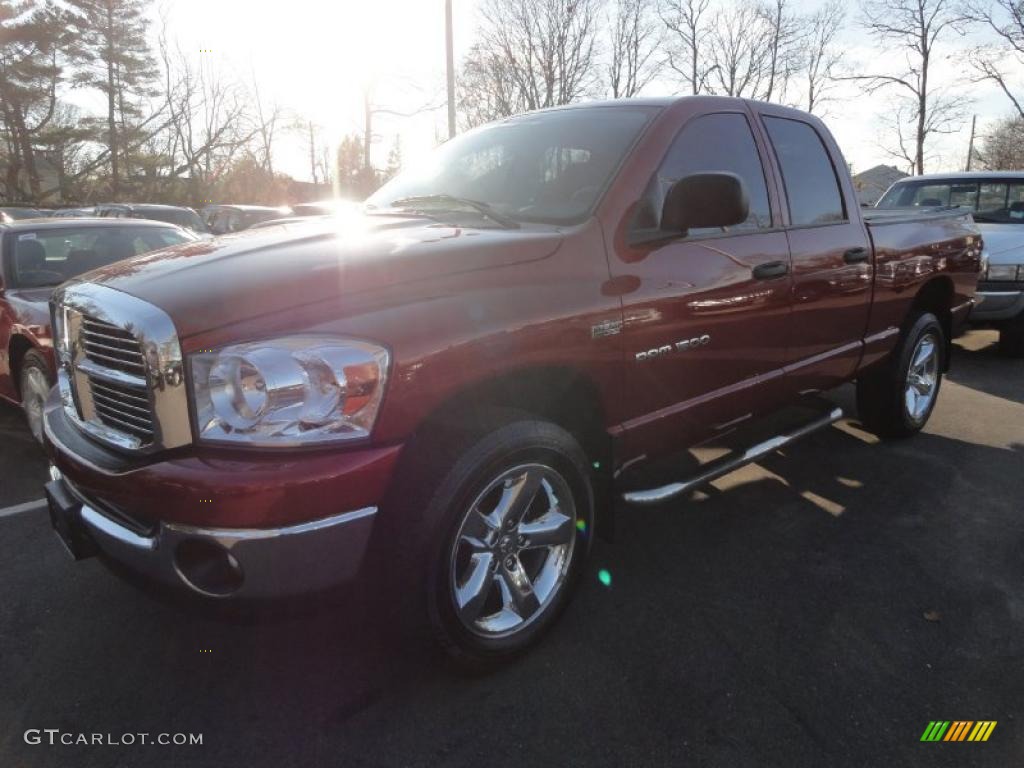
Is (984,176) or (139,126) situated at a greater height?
(139,126)

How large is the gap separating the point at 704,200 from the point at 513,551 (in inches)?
56.6

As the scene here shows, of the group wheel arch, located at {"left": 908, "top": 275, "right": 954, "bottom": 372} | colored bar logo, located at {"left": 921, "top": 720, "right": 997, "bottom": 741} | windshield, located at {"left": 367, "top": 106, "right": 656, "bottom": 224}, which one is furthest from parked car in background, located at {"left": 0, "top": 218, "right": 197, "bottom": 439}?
wheel arch, located at {"left": 908, "top": 275, "right": 954, "bottom": 372}

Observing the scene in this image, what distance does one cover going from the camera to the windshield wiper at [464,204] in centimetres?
269

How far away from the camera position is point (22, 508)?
12.6 ft

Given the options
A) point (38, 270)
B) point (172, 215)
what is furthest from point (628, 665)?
point (172, 215)

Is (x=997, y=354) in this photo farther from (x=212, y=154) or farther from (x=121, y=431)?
(x=212, y=154)

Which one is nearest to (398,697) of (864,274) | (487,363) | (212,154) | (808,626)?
(487,363)

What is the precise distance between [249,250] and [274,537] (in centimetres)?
103

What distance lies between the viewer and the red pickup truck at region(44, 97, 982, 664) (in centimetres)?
187

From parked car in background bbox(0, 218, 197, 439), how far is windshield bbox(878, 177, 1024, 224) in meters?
8.42

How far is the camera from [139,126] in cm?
3872

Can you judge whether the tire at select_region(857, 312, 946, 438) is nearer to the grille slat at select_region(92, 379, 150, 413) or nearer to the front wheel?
the front wheel

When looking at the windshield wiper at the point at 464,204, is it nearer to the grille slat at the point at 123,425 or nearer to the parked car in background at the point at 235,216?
the grille slat at the point at 123,425

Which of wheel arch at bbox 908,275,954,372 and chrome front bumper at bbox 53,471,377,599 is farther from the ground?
wheel arch at bbox 908,275,954,372
